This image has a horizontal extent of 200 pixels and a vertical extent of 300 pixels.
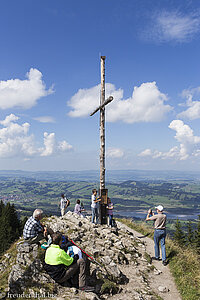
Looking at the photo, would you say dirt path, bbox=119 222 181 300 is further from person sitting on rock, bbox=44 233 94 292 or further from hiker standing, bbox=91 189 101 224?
hiker standing, bbox=91 189 101 224

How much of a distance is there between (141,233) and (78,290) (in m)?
12.3

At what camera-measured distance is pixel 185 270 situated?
991 centimetres

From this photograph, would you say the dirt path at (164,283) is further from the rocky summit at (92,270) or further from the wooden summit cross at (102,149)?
the wooden summit cross at (102,149)

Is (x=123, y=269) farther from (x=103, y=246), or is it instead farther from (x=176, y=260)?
(x=176, y=260)

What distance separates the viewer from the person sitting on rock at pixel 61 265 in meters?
6.50

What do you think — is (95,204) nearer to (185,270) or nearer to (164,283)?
(164,283)

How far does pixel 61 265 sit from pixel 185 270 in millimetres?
7091

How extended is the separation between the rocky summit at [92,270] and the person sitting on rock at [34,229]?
1.44 feet

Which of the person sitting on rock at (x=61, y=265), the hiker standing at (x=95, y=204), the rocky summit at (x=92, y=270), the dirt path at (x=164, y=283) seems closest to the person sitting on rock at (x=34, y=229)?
the rocky summit at (x=92, y=270)

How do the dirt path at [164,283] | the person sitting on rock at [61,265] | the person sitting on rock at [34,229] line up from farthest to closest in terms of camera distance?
the dirt path at [164,283]
the person sitting on rock at [34,229]
the person sitting on rock at [61,265]

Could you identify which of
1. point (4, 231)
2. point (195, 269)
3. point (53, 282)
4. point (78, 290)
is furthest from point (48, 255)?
point (4, 231)

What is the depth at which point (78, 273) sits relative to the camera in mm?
7332

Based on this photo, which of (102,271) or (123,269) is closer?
(102,271)

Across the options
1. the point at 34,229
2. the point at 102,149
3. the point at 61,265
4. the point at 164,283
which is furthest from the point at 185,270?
the point at 102,149
